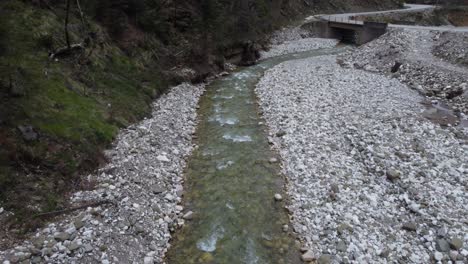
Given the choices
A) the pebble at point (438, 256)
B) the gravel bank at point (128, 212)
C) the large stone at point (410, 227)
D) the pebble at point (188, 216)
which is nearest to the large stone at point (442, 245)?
the pebble at point (438, 256)

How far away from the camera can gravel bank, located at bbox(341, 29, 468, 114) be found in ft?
61.3

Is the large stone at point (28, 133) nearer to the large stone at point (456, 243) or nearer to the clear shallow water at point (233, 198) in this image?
the clear shallow water at point (233, 198)

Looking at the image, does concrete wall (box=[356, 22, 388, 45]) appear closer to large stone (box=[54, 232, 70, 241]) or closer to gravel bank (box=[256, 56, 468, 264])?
gravel bank (box=[256, 56, 468, 264])

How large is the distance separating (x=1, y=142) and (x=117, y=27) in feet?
43.7

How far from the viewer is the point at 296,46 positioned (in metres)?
38.8

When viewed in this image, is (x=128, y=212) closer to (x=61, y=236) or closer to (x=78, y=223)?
(x=78, y=223)

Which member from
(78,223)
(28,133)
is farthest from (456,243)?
(28,133)

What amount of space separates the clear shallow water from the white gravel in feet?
61.4

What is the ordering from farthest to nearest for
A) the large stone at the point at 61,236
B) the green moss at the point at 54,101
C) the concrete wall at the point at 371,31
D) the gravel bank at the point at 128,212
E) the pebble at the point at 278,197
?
the concrete wall at the point at 371,31 < the pebble at the point at 278,197 < the green moss at the point at 54,101 < the large stone at the point at 61,236 < the gravel bank at the point at 128,212

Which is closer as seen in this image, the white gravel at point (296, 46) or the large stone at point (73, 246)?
the large stone at point (73, 246)

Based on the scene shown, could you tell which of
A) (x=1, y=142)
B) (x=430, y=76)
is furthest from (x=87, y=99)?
(x=430, y=76)

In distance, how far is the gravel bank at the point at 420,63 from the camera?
18.7m

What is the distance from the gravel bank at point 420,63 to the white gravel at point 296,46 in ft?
23.6

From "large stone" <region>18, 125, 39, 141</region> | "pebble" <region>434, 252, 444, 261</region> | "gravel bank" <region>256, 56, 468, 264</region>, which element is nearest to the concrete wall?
"gravel bank" <region>256, 56, 468, 264</region>
